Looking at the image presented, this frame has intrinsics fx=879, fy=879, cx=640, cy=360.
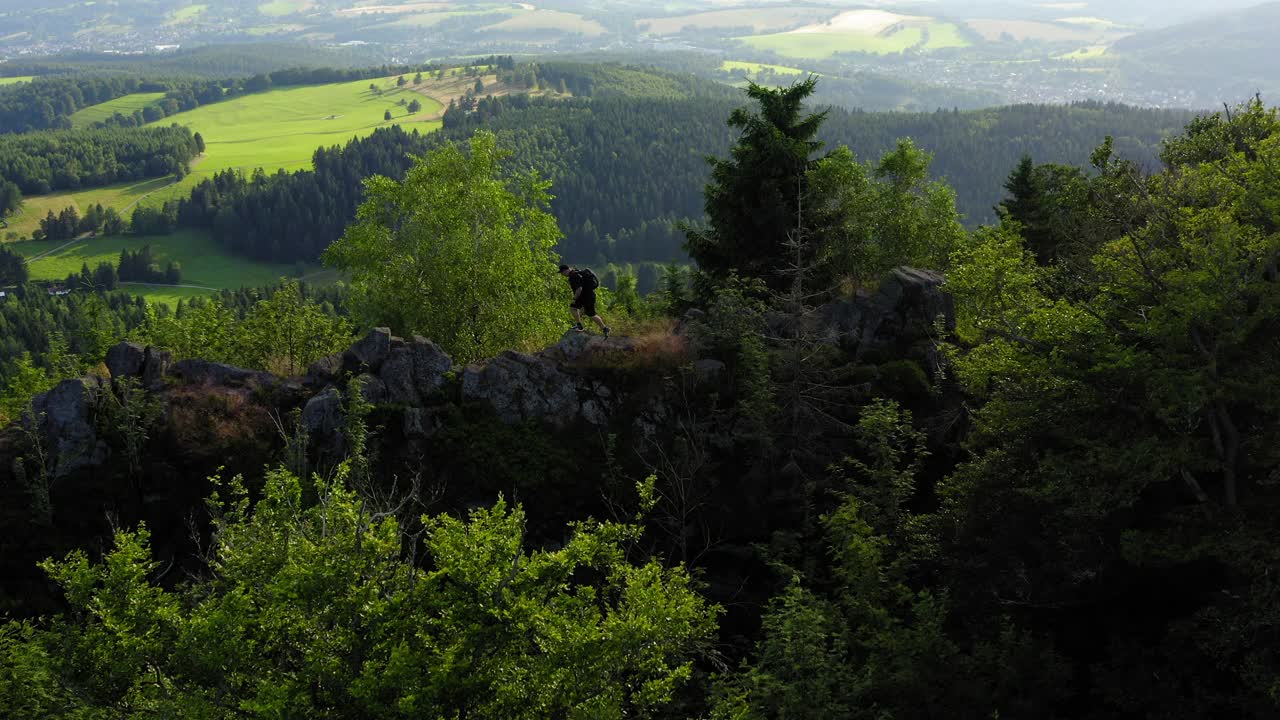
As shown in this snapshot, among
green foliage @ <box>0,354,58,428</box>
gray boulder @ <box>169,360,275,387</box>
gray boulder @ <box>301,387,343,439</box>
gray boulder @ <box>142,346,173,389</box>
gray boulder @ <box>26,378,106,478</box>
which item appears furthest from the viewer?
green foliage @ <box>0,354,58,428</box>

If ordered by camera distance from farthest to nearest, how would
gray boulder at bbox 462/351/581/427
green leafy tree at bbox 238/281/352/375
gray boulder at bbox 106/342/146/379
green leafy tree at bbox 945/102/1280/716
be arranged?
green leafy tree at bbox 238/281/352/375 → gray boulder at bbox 462/351/581/427 → gray boulder at bbox 106/342/146/379 → green leafy tree at bbox 945/102/1280/716

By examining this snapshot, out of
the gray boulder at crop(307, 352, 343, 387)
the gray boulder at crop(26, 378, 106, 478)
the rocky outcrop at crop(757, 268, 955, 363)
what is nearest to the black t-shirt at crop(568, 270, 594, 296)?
the rocky outcrop at crop(757, 268, 955, 363)

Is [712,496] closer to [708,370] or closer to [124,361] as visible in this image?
[708,370]

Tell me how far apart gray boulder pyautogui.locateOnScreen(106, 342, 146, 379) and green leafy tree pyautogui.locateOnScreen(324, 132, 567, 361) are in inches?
435

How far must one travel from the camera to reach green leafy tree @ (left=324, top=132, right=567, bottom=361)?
1401 inches

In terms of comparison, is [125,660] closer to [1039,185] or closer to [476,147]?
[476,147]

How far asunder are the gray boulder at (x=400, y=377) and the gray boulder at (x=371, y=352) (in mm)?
237

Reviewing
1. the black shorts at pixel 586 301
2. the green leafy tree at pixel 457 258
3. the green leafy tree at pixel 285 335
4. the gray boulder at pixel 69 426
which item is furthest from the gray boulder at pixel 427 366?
the gray boulder at pixel 69 426

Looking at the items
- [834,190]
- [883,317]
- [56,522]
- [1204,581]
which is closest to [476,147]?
[834,190]

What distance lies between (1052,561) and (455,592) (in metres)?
13.9

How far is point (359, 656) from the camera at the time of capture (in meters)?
15.0

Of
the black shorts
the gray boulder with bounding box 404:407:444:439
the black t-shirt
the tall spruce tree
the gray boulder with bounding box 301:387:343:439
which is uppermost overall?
the tall spruce tree

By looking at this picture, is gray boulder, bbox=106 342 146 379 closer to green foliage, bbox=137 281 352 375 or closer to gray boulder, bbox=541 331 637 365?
green foliage, bbox=137 281 352 375

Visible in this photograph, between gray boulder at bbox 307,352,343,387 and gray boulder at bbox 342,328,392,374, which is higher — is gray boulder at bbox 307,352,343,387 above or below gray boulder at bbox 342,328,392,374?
below
